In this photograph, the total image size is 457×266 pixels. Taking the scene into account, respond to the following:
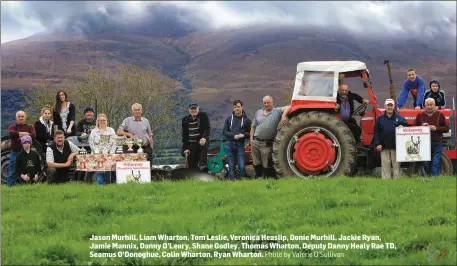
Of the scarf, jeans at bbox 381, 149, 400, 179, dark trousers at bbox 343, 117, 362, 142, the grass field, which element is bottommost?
the grass field

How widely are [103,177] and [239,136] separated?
289 centimetres

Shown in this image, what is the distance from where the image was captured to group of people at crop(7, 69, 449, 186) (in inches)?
494

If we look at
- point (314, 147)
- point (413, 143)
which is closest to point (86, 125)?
point (314, 147)

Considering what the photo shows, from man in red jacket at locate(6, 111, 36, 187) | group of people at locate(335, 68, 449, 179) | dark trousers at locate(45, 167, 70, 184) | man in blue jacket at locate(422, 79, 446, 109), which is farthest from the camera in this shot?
man in blue jacket at locate(422, 79, 446, 109)

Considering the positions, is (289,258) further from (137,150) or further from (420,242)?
(137,150)

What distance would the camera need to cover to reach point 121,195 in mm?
10297

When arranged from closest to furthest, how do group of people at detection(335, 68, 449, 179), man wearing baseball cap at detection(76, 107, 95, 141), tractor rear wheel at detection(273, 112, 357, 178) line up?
tractor rear wheel at detection(273, 112, 357, 178) < group of people at detection(335, 68, 449, 179) < man wearing baseball cap at detection(76, 107, 95, 141)

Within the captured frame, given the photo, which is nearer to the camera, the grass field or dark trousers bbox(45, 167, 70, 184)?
the grass field

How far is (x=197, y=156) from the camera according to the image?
1389 cm

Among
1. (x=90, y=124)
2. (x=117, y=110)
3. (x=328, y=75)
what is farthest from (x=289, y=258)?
(x=117, y=110)

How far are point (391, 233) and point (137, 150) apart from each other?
21.8 feet

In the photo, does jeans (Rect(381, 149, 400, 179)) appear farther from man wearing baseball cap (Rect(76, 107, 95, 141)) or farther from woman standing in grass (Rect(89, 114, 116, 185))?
man wearing baseball cap (Rect(76, 107, 95, 141))

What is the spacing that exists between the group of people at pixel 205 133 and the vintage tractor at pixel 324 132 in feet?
0.79

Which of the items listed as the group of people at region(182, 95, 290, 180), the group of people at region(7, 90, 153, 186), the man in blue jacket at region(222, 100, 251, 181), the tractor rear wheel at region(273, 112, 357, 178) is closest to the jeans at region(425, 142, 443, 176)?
the tractor rear wheel at region(273, 112, 357, 178)
